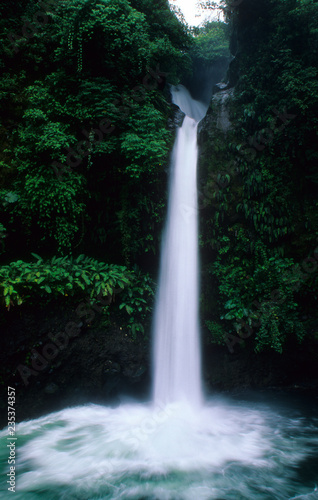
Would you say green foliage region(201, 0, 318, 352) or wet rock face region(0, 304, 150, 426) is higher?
green foliage region(201, 0, 318, 352)

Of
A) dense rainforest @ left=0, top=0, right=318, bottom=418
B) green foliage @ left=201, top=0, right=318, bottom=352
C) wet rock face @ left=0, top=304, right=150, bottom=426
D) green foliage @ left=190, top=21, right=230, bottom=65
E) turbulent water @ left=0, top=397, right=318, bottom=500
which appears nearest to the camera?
turbulent water @ left=0, top=397, right=318, bottom=500

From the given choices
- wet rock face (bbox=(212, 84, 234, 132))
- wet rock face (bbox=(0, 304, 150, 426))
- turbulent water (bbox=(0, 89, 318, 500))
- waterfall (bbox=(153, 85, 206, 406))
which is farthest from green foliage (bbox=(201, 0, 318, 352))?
wet rock face (bbox=(0, 304, 150, 426))

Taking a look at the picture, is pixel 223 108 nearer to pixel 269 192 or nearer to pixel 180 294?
pixel 269 192

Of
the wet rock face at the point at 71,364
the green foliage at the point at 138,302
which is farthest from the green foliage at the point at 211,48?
the wet rock face at the point at 71,364

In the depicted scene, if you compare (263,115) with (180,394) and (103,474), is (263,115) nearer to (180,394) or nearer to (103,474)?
(180,394)

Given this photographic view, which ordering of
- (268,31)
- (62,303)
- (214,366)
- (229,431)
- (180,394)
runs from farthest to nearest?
1. (268,31)
2. (214,366)
3. (180,394)
4. (62,303)
5. (229,431)

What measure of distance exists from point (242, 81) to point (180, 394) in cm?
894

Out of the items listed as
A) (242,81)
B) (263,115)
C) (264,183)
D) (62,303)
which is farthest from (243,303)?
(242,81)

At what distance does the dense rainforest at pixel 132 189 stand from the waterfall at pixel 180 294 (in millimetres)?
271

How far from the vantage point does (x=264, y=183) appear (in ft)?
24.1

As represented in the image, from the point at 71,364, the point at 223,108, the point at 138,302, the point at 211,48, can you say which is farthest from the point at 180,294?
the point at 211,48

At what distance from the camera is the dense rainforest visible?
6.37 m

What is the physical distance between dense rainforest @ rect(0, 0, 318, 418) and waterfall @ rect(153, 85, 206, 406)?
27 cm

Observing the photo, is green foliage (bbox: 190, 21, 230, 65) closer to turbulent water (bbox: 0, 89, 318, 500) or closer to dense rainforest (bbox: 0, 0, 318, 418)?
dense rainforest (bbox: 0, 0, 318, 418)
